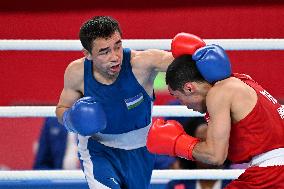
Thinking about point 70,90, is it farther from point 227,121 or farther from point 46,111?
point 227,121

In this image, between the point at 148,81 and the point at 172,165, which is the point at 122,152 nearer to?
the point at 148,81

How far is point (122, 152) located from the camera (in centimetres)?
261

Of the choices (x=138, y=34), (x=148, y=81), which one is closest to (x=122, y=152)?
(x=148, y=81)

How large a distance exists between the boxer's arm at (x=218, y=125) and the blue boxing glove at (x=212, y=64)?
52mm

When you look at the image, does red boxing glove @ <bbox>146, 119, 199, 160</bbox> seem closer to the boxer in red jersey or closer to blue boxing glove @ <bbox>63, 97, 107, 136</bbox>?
the boxer in red jersey

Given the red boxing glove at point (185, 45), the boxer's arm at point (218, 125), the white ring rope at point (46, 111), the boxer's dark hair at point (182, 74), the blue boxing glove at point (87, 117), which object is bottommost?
the white ring rope at point (46, 111)

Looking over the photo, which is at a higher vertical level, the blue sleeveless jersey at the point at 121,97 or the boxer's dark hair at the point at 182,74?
the boxer's dark hair at the point at 182,74

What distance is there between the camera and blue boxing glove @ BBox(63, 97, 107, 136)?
2.38 m

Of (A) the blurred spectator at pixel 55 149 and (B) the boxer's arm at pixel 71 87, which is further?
(A) the blurred spectator at pixel 55 149

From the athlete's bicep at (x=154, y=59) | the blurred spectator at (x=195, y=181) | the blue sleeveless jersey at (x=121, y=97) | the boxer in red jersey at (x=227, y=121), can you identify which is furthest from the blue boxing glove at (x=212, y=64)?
the blurred spectator at (x=195, y=181)

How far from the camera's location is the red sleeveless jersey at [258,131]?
2139 mm

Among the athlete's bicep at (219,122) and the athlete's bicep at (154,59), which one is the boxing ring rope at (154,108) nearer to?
the athlete's bicep at (154,59)

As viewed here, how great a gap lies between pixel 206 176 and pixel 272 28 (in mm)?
2239

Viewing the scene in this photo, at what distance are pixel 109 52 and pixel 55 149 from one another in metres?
1.32
